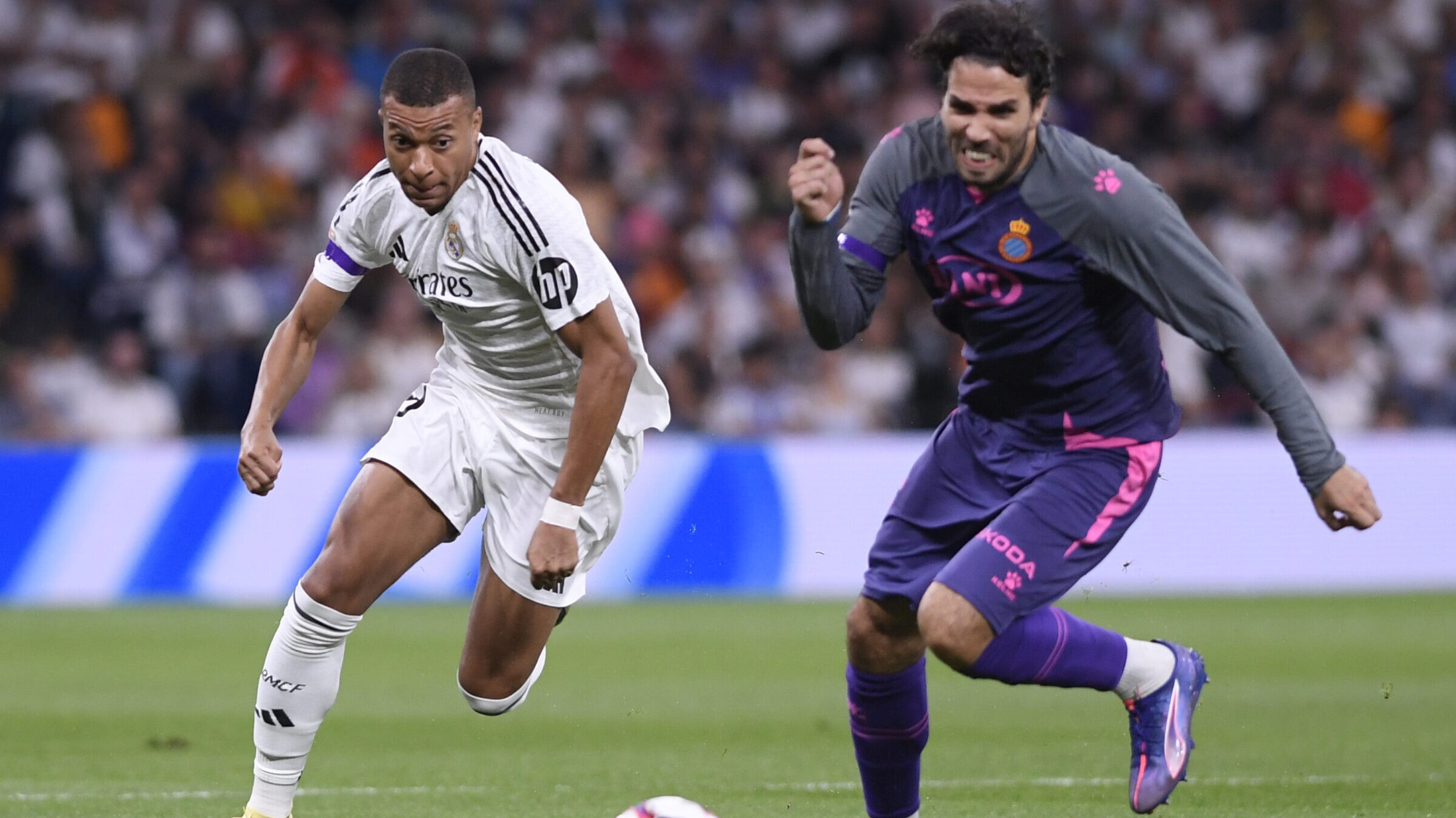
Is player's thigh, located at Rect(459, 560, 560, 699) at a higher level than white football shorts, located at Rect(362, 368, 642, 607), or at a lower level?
lower

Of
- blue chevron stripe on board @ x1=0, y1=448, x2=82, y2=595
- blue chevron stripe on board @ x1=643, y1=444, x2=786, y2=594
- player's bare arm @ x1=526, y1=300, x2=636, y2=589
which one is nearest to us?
player's bare arm @ x1=526, y1=300, x2=636, y2=589

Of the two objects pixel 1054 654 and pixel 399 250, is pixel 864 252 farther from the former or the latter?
pixel 399 250

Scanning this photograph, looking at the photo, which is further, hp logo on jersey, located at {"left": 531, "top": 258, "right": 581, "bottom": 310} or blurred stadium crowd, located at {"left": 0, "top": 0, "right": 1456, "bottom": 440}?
blurred stadium crowd, located at {"left": 0, "top": 0, "right": 1456, "bottom": 440}

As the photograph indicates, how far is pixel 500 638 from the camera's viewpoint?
5363 mm

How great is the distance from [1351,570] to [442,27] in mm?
8083

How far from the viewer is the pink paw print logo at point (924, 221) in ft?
15.2

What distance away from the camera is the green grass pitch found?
19.7ft

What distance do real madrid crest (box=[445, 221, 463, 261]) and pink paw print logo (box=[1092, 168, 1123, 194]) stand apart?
167cm

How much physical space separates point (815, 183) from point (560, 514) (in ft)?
3.64

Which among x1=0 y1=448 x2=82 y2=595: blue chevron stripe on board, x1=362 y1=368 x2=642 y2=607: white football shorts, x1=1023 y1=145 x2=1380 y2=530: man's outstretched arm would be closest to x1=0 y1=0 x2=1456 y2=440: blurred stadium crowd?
x1=0 y1=448 x2=82 y2=595: blue chevron stripe on board

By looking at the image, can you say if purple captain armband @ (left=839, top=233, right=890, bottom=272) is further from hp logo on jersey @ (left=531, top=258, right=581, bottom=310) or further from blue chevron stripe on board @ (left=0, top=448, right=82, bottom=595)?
blue chevron stripe on board @ (left=0, top=448, right=82, bottom=595)

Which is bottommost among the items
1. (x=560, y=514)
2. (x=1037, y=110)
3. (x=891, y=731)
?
(x=891, y=731)

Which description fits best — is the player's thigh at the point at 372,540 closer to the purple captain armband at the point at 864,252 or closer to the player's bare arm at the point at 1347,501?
the purple captain armband at the point at 864,252

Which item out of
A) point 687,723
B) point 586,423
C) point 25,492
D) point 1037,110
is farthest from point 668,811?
point 25,492
